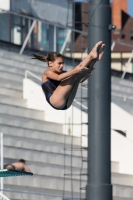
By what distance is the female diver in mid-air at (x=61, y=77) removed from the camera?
946 cm

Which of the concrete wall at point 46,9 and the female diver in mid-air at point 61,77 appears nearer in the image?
the female diver in mid-air at point 61,77

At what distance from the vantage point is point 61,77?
9.54 m

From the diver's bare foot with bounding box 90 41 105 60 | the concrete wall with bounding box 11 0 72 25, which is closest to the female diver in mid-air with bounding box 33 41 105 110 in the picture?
the diver's bare foot with bounding box 90 41 105 60

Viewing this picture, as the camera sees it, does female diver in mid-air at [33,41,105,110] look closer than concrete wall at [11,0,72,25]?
Yes

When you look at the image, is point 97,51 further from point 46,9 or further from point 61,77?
point 46,9

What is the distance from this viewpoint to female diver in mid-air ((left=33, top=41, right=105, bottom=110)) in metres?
9.46

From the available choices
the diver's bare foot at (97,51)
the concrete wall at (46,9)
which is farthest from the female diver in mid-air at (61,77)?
the concrete wall at (46,9)

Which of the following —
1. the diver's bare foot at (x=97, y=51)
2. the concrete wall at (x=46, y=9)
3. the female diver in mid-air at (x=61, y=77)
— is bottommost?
the female diver in mid-air at (x=61, y=77)

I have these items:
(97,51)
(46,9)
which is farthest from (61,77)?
(46,9)

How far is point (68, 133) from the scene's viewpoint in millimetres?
21031

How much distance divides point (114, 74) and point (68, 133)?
6.86 meters

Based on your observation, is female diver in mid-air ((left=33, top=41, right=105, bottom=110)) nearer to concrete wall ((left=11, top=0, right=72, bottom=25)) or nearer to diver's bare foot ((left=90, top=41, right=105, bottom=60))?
diver's bare foot ((left=90, top=41, right=105, bottom=60))

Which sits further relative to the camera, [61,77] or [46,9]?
[46,9]

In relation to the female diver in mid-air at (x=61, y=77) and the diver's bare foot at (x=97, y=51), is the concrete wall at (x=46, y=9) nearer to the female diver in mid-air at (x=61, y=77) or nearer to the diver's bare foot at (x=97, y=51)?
the female diver in mid-air at (x=61, y=77)
